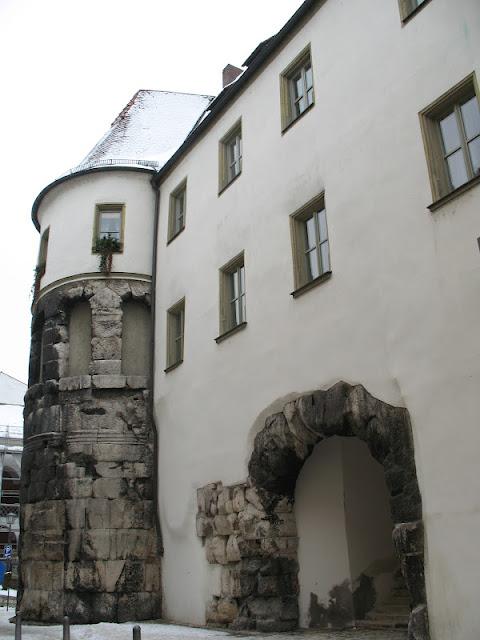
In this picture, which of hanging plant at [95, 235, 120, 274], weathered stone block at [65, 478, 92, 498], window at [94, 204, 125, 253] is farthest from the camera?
window at [94, 204, 125, 253]

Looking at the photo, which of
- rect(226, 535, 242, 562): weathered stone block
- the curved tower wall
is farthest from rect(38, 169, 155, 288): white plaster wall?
rect(226, 535, 242, 562): weathered stone block

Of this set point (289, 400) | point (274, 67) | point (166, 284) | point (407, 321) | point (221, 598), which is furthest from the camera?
point (166, 284)

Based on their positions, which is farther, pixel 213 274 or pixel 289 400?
pixel 213 274

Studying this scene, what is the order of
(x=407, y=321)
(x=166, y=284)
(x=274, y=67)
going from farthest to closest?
(x=166, y=284) → (x=274, y=67) → (x=407, y=321)

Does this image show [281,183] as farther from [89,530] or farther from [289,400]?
[89,530]

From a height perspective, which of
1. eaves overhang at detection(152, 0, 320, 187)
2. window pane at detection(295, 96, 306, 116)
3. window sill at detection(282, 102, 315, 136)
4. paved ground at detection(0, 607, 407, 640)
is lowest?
paved ground at detection(0, 607, 407, 640)

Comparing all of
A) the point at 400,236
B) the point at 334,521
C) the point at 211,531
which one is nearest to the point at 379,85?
the point at 400,236

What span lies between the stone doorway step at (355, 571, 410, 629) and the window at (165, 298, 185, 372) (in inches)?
200

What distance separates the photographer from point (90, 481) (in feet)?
38.1

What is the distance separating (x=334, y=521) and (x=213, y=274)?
436cm

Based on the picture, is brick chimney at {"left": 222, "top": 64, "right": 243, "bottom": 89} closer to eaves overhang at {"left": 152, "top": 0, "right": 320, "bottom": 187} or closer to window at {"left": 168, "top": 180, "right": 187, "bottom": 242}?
eaves overhang at {"left": 152, "top": 0, "right": 320, "bottom": 187}

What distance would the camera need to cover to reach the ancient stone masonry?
436 inches

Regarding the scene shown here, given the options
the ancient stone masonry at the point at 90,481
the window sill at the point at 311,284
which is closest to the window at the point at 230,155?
the ancient stone masonry at the point at 90,481

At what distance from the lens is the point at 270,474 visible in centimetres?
920
